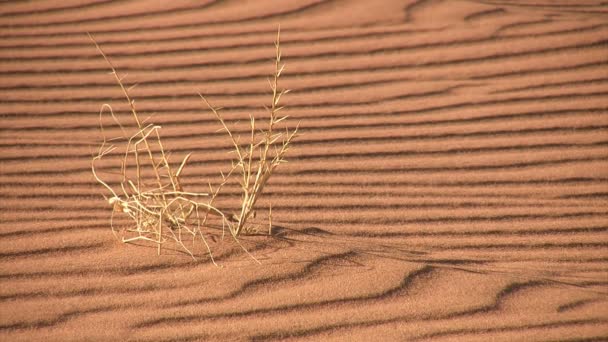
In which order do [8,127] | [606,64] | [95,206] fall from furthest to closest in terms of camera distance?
1. [606,64]
2. [8,127]
3. [95,206]

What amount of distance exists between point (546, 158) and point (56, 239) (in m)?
2.50

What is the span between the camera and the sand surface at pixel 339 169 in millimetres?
2430

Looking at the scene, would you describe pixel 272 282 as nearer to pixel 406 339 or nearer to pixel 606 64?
pixel 406 339

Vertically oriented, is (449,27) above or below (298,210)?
above

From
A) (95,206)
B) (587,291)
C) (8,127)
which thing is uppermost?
(8,127)

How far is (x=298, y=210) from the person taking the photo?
3451 mm

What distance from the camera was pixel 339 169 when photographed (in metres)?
3.83

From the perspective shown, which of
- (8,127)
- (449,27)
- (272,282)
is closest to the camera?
(272,282)

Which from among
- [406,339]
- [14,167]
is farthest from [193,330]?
[14,167]

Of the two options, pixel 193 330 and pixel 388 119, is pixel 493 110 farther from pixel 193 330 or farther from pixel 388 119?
pixel 193 330

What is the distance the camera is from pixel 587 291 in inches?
105

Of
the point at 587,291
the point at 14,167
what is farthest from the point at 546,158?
the point at 14,167

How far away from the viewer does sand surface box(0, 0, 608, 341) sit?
2430 mm

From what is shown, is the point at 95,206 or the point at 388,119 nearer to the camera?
the point at 95,206
